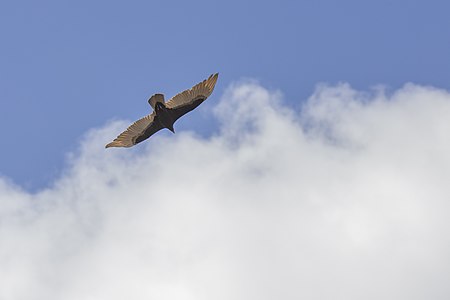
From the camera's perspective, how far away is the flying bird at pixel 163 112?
6050 cm

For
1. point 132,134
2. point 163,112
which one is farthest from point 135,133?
point 163,112

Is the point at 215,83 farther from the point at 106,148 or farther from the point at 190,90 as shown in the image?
the point at 106,148

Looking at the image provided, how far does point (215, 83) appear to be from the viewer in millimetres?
60469

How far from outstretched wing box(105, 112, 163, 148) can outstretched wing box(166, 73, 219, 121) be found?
1.78m

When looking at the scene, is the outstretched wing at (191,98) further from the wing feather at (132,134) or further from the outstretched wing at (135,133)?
the wing feather at (132,134)

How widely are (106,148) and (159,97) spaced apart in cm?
476

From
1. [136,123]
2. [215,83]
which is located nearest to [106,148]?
[136,123]

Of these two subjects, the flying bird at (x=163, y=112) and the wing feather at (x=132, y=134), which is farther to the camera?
the wing feather at (x=132, y=134)

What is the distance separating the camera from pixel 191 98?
61219 mm

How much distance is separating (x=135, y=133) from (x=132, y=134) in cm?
19

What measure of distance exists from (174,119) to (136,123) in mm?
2456

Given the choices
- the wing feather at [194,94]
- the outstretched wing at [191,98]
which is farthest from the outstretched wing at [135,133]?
the wing feather at [194,94]

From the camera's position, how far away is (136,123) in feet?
209

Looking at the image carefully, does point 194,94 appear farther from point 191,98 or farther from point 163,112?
point 163,112
